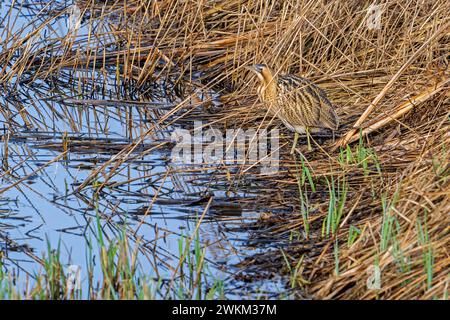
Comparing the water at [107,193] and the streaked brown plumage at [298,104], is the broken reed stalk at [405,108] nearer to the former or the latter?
the streaked brown plumage at [298,104]

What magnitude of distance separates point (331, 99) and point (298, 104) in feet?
2.56

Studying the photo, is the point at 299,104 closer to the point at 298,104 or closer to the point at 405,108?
the point at 298,104

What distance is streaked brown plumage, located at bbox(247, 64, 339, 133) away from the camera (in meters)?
5.40

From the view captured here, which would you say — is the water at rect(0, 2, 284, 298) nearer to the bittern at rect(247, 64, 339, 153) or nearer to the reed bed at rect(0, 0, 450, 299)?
the reed bed at rect(0, 0, 450, 299)

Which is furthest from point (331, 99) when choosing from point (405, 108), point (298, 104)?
point (405, 108)

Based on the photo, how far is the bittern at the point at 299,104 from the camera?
17.7 feet

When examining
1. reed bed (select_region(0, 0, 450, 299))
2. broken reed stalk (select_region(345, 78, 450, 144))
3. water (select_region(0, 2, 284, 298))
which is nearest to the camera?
reed bed (select_region(0, 0, 450, 299))

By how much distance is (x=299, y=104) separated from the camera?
5.42 meters

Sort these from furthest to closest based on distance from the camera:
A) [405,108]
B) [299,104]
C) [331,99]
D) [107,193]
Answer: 1. [331,99]
2. [299,104]
3. [405,108]
4. [107,193]

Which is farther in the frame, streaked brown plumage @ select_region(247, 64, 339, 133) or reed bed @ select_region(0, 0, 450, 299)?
streaked brown plumage @ select_region(247, 64, 339, 133)

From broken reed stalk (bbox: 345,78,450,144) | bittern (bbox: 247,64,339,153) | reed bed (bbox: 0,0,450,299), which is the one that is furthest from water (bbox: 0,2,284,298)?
broken reed stalk (bbox: 345,78,450,144)

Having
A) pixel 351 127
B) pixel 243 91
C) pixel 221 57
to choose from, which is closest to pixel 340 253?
pixel 351 127

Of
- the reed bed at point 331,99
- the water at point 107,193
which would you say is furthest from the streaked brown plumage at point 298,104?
the water at point 107,193
